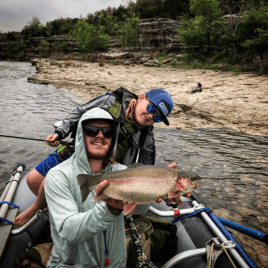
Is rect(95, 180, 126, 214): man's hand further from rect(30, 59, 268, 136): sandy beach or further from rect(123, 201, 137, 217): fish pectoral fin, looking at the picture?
rect(30, 59, 268, 136): sandy beach

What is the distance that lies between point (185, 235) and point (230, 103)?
9.36 m

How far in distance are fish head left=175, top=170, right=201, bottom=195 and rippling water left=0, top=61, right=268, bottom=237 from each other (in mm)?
3042

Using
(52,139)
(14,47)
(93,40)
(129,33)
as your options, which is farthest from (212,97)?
(14,47)

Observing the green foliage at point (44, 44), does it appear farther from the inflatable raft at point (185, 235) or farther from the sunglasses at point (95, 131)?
the sunglasses at point (95, 131)

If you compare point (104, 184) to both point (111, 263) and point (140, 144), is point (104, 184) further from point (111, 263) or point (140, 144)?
point (140, 144)

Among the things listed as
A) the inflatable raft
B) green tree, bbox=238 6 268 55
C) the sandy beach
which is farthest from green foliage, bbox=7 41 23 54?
the inflatable raft

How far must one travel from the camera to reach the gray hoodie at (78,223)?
171 cm

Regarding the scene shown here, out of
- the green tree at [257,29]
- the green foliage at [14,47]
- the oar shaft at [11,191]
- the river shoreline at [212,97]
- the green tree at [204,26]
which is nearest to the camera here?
the oar shaft at [11,191]

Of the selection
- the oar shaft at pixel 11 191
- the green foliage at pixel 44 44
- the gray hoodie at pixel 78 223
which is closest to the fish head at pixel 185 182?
the gray hoodie at pixel 78 223

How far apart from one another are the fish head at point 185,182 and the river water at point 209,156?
303 cm

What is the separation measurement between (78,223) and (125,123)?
2.08m

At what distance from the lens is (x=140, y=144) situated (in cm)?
367

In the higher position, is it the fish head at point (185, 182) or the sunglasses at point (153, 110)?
the sunglasses at point (153, 110)

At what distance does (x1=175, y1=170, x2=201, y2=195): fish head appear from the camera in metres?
2.12
